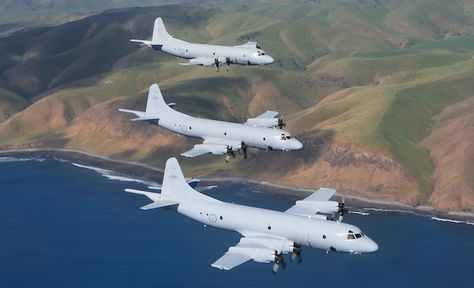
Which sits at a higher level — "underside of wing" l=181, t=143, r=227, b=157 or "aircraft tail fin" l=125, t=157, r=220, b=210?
"underside of wing" l=181, t=143, r=227, b=157

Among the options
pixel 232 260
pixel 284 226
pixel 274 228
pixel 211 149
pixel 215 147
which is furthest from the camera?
pixel 215 147

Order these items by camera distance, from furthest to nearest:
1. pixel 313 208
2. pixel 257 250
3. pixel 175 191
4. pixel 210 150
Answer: pixel 210 150, pixel 175 191, pixel 313 208, pixel 257 250

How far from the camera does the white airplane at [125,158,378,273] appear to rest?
139375 millimetres

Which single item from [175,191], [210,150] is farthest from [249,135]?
[175,191]

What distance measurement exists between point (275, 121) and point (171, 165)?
25.4 m

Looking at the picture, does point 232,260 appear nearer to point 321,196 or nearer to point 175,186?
point 321,196

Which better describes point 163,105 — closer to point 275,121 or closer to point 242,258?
point 275,121

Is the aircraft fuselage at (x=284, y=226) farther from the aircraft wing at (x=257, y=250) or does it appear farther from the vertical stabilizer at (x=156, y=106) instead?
the vertical stabilizer at (x=156, y=106)

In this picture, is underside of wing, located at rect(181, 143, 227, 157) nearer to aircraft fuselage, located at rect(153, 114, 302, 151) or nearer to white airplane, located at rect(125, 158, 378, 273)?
aircraft fuselage, located at rect(153, 114, 302, 151)

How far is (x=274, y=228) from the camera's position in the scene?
14488 centimetres

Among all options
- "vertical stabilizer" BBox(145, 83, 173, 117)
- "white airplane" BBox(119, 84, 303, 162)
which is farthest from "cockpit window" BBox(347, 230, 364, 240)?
"vertical stabilizer" BBox(145, 83, 173, 117)

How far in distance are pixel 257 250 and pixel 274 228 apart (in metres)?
5.48

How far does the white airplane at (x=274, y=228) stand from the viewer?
139 m

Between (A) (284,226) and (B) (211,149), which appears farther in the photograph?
(B) (211,149)
